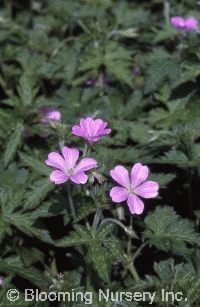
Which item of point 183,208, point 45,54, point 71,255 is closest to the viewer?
point 71,255

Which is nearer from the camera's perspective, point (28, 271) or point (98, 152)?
point (28, 271)

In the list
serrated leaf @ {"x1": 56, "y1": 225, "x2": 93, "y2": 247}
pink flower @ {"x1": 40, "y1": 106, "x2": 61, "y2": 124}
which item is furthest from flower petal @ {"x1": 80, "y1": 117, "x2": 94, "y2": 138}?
pink flower @ {"x1": 40, "y1": 106, "x2": 61, "y2": 124}

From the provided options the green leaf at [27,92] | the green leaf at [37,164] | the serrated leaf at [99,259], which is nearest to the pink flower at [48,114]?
the green leaf at [27,92]

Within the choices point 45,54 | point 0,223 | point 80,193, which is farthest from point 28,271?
point 45,54

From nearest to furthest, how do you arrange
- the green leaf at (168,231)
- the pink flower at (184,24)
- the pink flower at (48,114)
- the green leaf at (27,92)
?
the green leaf at (168,231)
the pink flower at (48,114)
the green leaf at (27,92)
the pink flower at (184,24)

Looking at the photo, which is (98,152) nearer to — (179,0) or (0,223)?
(0,223)

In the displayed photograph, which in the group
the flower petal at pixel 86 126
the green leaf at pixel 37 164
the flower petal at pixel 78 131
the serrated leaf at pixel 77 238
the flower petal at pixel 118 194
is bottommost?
the serrated leaf at pixel 77 238

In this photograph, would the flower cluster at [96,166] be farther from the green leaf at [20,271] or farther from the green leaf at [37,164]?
the green leaf at [20,271]

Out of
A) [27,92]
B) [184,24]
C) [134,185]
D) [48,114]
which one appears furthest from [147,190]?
[184,24]
